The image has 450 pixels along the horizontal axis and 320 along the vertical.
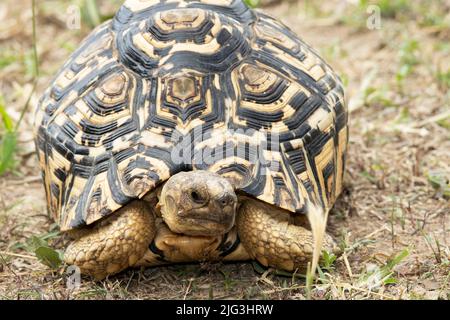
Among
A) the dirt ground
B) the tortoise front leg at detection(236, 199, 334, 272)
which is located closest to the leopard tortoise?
the tortoise front leg at detection(236, 199, 334, 272)

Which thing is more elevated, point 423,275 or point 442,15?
point 442,15

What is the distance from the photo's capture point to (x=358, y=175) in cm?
476

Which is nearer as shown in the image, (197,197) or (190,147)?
(197,197)

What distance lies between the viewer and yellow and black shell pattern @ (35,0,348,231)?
3.55 m

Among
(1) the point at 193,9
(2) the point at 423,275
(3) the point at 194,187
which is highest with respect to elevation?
(1) the point at 193,9

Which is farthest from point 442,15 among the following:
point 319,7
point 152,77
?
point 152,77

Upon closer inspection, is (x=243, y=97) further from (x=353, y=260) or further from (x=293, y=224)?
(x=353, y=260)

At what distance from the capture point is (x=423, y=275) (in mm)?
3613

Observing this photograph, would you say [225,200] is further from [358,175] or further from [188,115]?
[358,175]

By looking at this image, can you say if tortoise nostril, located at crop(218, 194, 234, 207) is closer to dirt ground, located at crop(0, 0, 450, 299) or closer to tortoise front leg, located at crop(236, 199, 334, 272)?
tortoise front leg, located at crop(236, 199, 334, 272)

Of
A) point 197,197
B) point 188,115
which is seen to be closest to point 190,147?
point 188,115

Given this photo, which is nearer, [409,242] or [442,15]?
[409,242]

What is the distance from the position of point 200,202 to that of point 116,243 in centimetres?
49

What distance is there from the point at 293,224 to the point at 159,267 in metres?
0.67
